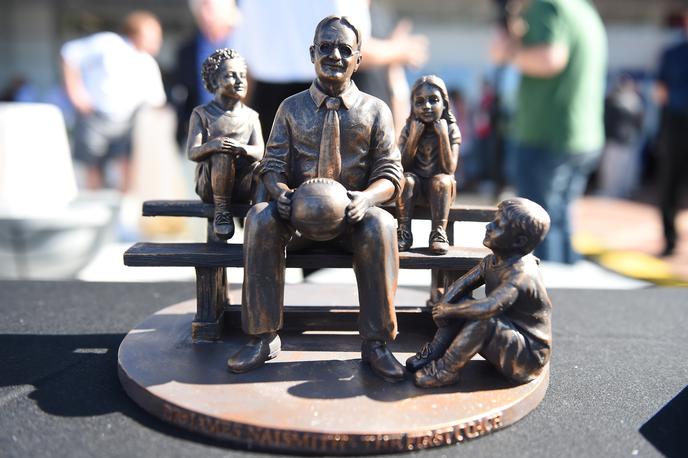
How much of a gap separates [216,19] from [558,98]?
8.55ft

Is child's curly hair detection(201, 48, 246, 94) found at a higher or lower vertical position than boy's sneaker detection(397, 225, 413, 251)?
higher

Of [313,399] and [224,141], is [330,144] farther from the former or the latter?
[313,399]

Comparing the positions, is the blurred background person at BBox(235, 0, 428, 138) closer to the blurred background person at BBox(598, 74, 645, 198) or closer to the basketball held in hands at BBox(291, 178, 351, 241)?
the basketball held in hands at BBox(291, 178, 351, 241)

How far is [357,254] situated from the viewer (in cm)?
208

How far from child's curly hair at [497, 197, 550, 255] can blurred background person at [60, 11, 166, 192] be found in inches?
198

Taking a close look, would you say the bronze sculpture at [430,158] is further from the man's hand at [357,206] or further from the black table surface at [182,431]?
the black table surface at [182,431]

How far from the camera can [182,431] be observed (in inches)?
73.2

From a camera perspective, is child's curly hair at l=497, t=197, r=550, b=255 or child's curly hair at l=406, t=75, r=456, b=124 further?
child's curly hair at l=406, t=75, r=456, b=124

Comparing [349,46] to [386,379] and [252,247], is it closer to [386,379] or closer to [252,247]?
[252,247]

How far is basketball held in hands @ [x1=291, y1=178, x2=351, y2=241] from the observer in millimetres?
1982

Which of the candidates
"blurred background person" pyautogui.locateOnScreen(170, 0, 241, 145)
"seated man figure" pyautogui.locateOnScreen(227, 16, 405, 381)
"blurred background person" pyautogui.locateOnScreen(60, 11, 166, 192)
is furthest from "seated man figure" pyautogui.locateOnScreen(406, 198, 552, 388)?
"blurred background person" pyautogui.locateOnScreen(60, 11, 166, 192)

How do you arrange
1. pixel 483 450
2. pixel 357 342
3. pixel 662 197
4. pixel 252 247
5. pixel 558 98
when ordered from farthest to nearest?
pixel 662 197, pixel 558 98, pixel 357 342, pixel 252 247, pixel 483 450

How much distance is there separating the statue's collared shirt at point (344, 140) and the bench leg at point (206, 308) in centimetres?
47

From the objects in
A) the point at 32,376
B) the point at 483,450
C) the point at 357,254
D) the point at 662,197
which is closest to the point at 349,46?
the point at 357,254
